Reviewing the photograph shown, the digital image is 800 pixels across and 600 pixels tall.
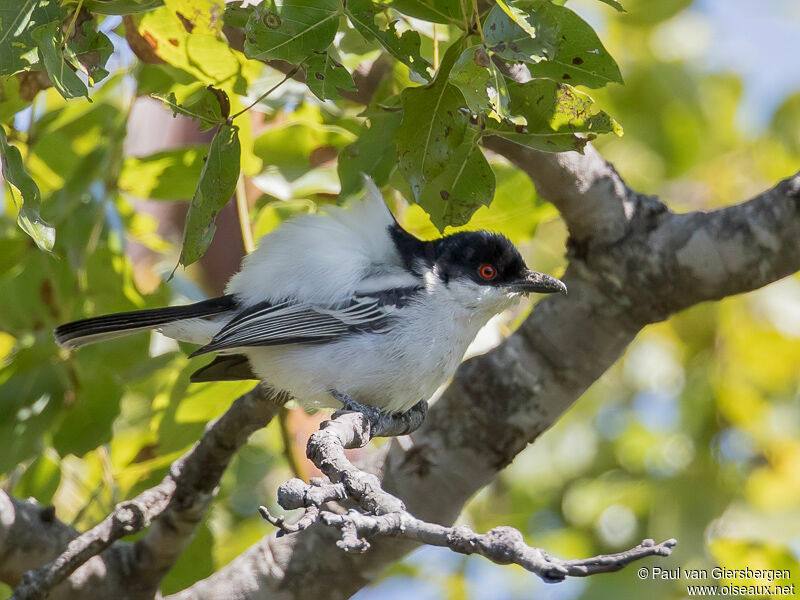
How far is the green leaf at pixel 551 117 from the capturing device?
6.52 feet

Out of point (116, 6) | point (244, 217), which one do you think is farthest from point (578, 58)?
point (244, 217)

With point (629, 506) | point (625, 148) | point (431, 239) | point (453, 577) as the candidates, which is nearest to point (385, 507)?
point (431, 239)

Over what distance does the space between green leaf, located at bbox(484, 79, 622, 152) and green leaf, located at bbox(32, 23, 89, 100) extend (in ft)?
2.89

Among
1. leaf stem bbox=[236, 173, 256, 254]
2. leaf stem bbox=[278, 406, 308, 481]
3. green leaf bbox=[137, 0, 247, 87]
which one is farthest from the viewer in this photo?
leaf stem bbox=[278, 406, 308, 481]

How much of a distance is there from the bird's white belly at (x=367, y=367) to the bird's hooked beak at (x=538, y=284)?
344mm

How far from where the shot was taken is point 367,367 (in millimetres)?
2900

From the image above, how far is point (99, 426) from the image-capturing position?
2832mm

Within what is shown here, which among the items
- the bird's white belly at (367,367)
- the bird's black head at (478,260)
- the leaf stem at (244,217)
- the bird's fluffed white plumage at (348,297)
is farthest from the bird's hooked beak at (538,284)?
the leaf stem at (244,217)

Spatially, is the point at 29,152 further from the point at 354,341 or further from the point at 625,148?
the point at 625,148

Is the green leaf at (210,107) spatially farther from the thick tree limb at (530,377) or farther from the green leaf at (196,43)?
the thick tree limb at (530,377)

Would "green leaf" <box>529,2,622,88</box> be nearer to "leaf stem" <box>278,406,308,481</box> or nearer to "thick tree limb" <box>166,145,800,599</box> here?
"thick tree limb" <box>166,145,800,599</box>

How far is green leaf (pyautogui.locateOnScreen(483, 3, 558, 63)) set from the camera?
68.1 inches

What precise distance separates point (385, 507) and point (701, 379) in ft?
11.0

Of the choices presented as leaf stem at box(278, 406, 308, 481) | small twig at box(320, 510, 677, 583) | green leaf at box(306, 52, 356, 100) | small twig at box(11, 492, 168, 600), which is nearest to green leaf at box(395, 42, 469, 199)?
green leaf at box(306, 52, 356, 100)
